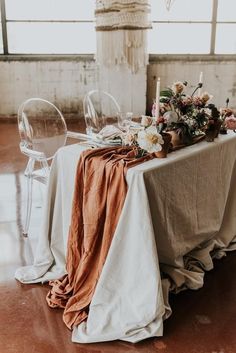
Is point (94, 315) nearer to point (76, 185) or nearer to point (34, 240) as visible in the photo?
point (76, 185)

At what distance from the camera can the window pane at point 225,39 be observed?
6738mm

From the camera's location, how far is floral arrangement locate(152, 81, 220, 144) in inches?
97.4

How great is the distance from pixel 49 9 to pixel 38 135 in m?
3.95

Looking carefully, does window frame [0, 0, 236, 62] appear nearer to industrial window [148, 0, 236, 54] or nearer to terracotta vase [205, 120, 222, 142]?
industrial window [148, 0, 236, 54]

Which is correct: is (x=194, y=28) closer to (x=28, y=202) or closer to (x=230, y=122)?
(x=230, y=122)

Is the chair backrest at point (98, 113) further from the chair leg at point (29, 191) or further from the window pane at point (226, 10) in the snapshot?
the window pane at point (226, 10)

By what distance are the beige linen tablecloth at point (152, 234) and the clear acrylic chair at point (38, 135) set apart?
64cm

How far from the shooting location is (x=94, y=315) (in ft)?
6.99

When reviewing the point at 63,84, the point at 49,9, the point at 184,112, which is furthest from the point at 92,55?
the point at 184,112

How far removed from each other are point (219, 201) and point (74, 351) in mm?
1303

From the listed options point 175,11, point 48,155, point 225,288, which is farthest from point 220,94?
point 225,288

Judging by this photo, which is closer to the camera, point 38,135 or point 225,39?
point 38,135

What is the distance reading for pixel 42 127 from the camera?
3387mm

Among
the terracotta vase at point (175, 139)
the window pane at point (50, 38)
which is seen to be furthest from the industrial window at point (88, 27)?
the terracotta vase at point (175, 139)
